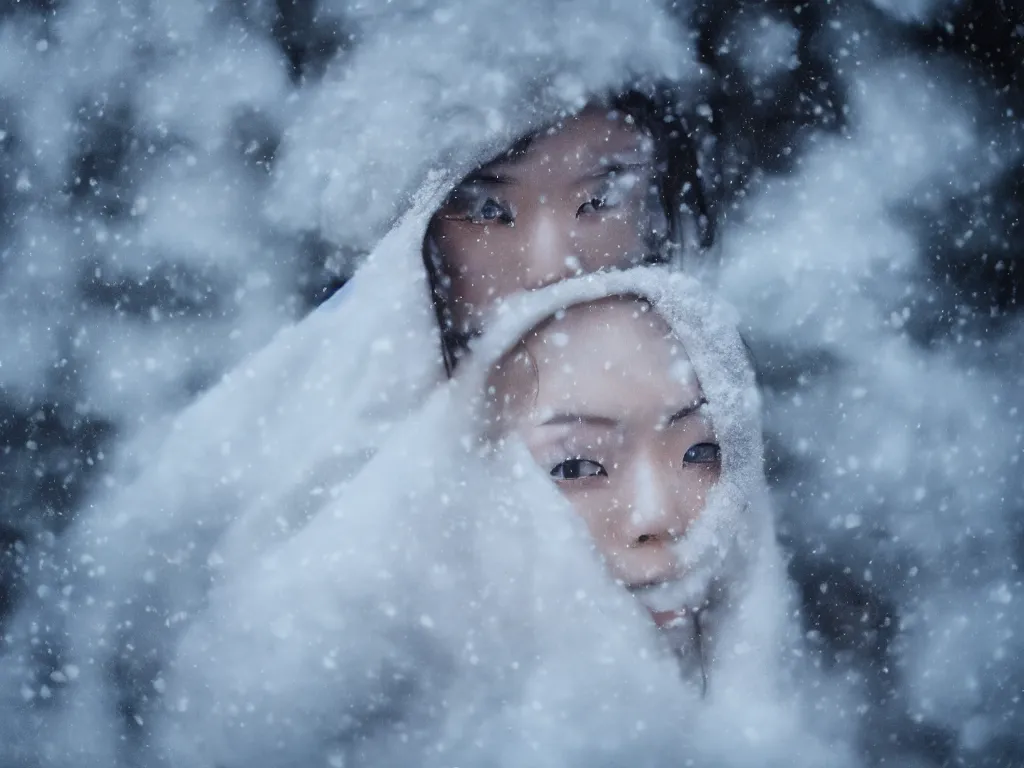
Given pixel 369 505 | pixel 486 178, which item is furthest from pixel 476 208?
pixel 369 505

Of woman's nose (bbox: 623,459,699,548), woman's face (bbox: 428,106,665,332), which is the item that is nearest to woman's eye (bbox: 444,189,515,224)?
woman's face (bbox: 428,106,665,332)

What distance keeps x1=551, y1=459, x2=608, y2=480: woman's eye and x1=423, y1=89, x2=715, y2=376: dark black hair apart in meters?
0.05

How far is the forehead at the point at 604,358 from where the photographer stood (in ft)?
1.14

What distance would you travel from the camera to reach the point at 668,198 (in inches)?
13.9

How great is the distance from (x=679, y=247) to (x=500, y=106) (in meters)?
0.08

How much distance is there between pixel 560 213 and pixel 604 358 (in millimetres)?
56

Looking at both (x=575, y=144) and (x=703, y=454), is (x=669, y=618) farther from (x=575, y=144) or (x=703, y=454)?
(x=575, y=144)

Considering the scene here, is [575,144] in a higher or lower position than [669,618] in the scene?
higher

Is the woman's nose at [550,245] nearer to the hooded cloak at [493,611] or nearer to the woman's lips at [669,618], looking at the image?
the hooded cloak at [493,611]

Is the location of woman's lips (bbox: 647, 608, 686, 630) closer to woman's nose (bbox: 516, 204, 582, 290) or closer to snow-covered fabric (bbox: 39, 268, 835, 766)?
snow-covered fabric (bbox: 39, 268, 835, 766)

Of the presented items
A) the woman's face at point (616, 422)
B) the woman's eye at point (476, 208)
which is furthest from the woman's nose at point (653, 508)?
the woman's eye at point (476, 208)

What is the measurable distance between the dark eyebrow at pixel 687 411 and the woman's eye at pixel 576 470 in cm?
3

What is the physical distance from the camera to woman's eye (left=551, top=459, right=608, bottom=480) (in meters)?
0.35

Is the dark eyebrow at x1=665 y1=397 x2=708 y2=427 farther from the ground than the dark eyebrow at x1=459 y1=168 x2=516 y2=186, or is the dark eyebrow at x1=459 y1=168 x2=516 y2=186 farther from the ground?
the dark eyebrow at x1=459 y1=168 x2=516 y2=186
